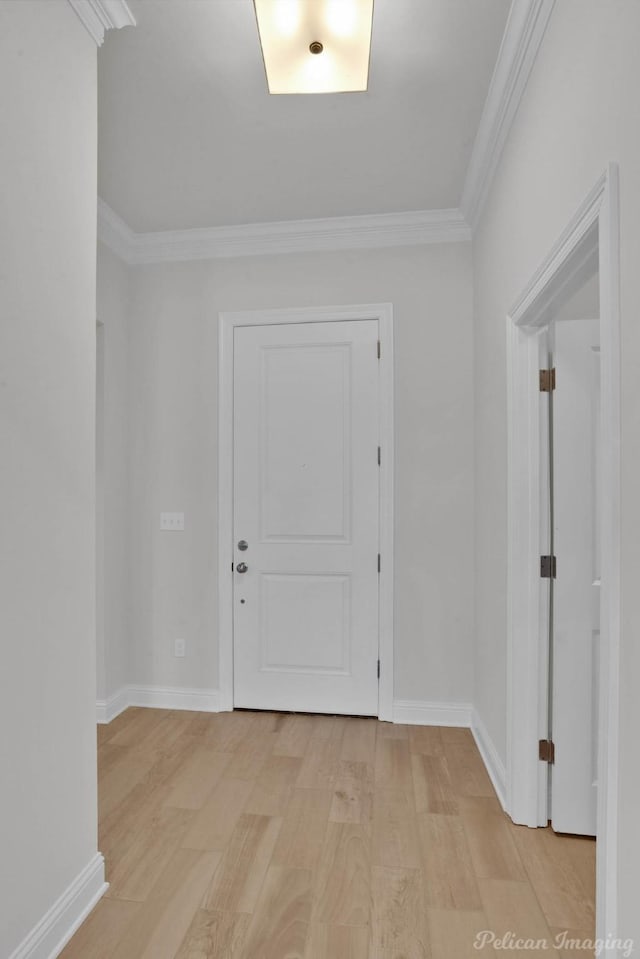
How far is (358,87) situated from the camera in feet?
5.70

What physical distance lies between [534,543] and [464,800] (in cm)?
112

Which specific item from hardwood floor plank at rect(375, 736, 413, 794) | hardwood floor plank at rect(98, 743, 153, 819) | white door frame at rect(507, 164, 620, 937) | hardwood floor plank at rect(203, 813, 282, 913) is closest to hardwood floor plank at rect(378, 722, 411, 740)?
hardwood floor plank at rect(375, 736, 413, 794)

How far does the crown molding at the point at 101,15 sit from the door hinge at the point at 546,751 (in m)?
2.78

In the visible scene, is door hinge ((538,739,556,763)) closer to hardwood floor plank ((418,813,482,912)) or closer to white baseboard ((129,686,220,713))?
hardwood floor plank ((418,813,482,912))

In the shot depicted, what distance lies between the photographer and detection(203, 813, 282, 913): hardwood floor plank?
1.68 m

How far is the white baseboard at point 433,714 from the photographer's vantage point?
2.96m

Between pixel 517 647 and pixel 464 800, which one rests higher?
pixel 517 647

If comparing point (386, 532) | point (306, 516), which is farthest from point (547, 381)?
point (306, 516)

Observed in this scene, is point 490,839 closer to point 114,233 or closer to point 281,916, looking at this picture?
point 281,916

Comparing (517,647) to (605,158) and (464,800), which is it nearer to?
(464,800)

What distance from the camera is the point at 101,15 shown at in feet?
5.33

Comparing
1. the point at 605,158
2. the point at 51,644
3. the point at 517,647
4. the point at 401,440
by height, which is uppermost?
the point at 605,158

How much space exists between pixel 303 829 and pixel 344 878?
0.98ft

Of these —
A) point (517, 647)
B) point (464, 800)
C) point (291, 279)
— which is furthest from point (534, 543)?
point (291, 279)
